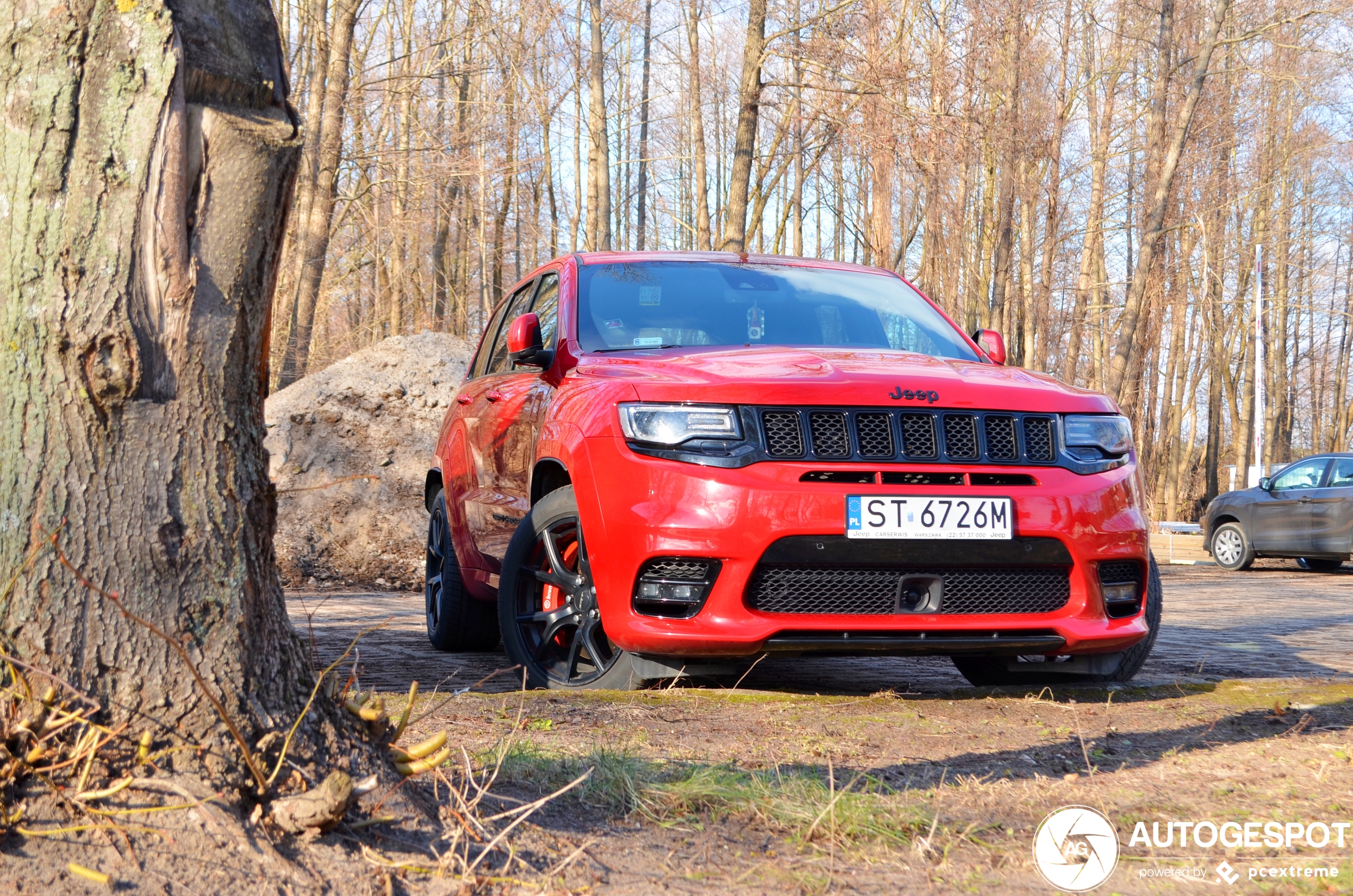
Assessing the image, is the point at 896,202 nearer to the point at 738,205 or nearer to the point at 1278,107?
the point at 738,205

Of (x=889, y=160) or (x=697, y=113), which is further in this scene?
(x=697, y=113)

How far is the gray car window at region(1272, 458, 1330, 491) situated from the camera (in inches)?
647

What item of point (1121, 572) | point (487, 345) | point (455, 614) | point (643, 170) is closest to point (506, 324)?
point (487, 345)

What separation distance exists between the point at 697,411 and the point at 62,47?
213cm

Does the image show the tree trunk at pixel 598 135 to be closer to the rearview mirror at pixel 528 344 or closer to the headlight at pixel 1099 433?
the rearview mirror at pixel 528 344

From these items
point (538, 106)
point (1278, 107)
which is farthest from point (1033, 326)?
point (1278, 107)

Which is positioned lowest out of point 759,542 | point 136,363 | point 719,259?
Result: point 759,542

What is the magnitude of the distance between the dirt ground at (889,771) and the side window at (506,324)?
5.13ft

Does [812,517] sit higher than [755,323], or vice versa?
[755,323]

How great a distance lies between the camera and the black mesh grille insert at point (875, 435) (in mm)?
3973

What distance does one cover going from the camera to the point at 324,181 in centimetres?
1805

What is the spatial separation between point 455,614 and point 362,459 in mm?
3892

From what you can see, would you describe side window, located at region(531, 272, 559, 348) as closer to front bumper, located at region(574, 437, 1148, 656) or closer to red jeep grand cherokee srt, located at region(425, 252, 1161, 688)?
red jeep grand cherokee srt, located at region(425, 252, 1161, 688)

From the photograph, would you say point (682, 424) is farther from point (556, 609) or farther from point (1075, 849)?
point (1075, 849)
